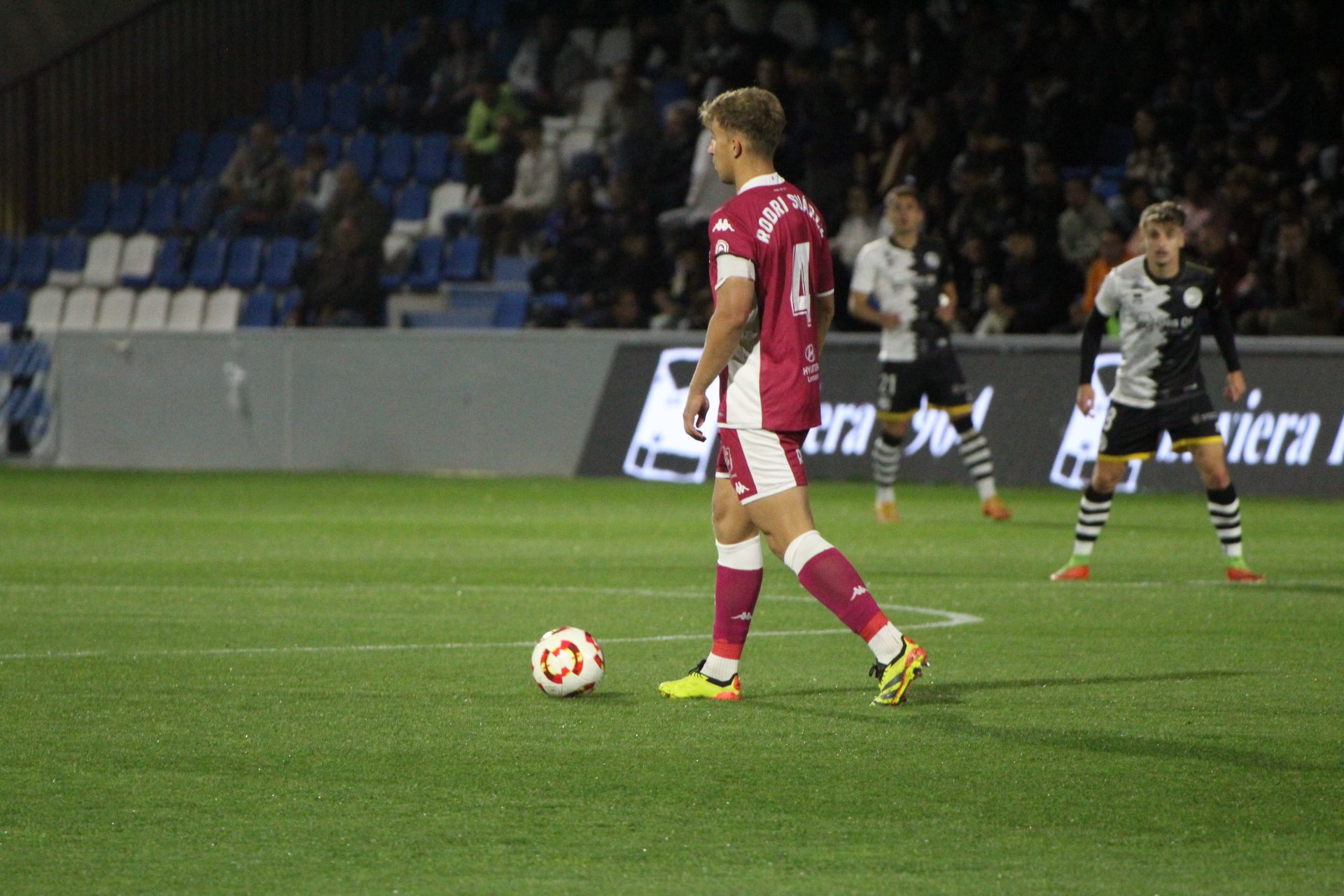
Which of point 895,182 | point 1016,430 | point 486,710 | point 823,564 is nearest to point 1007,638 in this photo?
point 823,564

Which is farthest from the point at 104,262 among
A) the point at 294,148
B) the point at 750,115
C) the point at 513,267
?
the point at 750,115

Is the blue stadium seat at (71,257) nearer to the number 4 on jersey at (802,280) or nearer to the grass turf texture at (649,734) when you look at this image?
the grass turf texture at (649,734)

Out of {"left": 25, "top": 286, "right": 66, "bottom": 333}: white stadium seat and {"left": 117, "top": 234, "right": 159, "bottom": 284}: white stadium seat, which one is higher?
{"left": 117, "top": 234, "right": 159, "bottom": 284}: white stadium seat

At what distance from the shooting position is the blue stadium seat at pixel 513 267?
23969mm

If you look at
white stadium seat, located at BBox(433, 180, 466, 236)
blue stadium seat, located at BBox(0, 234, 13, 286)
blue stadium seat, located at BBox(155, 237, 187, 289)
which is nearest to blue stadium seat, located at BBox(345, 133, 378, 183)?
white stadium seat, located at BBox(433, 180, 466, 236)

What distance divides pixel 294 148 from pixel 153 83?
2718mm

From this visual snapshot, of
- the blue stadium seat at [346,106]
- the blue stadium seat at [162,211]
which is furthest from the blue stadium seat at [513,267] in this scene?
the blue stadium seat at [162,211]

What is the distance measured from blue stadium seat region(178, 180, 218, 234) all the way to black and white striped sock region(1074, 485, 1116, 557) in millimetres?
18022

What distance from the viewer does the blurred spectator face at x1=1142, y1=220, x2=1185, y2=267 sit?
36.0ft

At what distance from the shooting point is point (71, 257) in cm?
2727

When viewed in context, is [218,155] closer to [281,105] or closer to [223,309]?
[281,105]

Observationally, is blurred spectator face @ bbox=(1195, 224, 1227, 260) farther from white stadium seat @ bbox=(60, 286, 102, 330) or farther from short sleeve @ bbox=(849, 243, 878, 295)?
white stadium seat @ bbox=(60, 286, 102, 330)

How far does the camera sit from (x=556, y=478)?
20.3 meters

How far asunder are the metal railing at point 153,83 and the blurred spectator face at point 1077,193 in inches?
494
